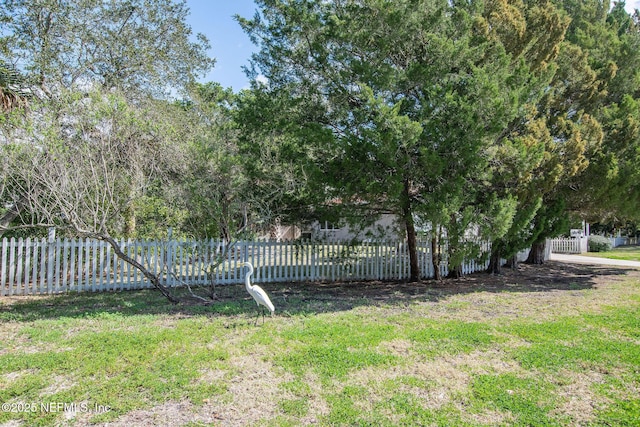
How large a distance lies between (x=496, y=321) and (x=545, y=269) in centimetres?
1038

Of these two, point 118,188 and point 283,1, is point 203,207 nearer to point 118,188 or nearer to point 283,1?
point 118,188

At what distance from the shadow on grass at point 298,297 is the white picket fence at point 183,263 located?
0.47m

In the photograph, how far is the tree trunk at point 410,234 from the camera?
9445 millimetres

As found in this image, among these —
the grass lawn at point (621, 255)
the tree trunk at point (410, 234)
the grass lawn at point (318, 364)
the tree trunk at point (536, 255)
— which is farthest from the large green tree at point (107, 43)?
the grass lawn at point (621, 255)

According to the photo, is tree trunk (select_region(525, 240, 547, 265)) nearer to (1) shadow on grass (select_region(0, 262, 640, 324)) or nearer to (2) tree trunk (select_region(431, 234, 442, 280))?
(1) shadow on grass (select_region(0, 262, 640, 324))

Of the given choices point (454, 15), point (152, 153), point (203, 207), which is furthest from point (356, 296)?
point (454, 15)

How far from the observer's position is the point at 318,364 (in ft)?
15.4

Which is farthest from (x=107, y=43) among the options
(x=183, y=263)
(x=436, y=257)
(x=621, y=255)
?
(x=621, y=255)

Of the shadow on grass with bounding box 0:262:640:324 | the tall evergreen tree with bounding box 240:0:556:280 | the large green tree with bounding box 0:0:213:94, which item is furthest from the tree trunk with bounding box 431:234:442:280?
the large green tree with bounding box 0:0:213:94

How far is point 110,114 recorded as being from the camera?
6766 millimetres

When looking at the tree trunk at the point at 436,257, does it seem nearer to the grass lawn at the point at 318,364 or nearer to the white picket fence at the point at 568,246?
the grass lawn at the point at 318,364

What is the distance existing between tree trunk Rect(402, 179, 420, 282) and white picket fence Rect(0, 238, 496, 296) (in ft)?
1.45

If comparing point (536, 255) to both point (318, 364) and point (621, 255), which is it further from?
point (318, 364)

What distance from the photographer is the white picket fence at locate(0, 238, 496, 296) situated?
29.7 feet
